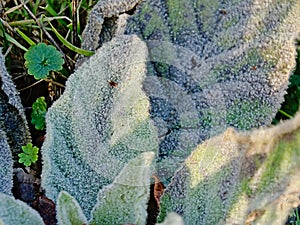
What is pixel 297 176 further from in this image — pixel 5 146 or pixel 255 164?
pixel 5 146

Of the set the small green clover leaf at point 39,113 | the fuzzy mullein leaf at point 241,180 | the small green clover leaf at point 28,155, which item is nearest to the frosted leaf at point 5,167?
the small green clover leaf at point 28,155

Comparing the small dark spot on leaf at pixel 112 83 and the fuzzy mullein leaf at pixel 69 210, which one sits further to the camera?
the small dark spot on leaf at pixel 112 83

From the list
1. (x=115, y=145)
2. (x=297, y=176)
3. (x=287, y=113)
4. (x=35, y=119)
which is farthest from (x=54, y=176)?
(x=287, y=113)

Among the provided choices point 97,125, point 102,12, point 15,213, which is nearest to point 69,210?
point 15,213

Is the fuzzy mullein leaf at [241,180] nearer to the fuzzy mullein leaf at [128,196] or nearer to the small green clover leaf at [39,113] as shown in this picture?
the fuzzy mullein leaf at [128,196]

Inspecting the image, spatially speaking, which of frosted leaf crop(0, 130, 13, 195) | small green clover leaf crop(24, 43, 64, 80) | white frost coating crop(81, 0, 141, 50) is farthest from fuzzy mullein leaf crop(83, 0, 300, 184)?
frosted leaf crop(0, 130, 13, 195)

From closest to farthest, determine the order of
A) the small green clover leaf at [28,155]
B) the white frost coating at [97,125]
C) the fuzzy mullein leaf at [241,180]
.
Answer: the fuzzy mullein leaf at [241,180] → the white frost coating at [97,125] → the small green clover leaf at [28,155]

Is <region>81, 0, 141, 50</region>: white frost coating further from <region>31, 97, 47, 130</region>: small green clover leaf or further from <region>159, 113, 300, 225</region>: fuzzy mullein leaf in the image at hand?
<region>159, 113, 300, 225</region>: fuzzy mullein leaf
